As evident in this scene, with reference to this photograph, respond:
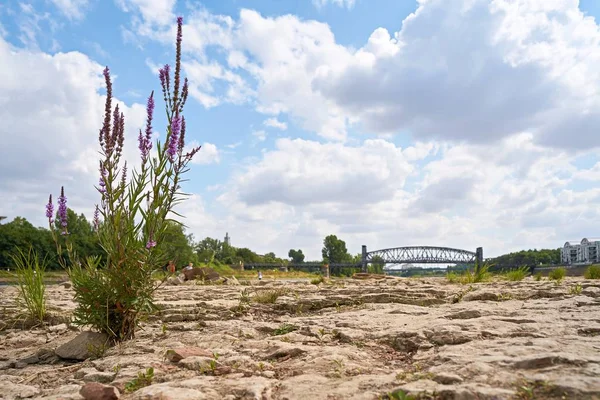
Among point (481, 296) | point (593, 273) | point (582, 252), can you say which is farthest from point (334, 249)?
point (481, 296)

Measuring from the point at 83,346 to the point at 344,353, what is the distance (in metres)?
2.80

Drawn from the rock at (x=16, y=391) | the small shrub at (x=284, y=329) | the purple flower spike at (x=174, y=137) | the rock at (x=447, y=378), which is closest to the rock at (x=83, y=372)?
the rock at (x=16, y=391)

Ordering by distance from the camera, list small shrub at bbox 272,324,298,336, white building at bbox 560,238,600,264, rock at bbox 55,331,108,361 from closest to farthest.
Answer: rock at bbox 55,331,108,361
small shrub at bbox 272,324,298,336
white building at bbox 560,238,600,264

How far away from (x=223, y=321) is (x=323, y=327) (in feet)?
4.87

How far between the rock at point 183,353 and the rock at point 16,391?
106 cm

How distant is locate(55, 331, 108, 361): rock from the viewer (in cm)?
472

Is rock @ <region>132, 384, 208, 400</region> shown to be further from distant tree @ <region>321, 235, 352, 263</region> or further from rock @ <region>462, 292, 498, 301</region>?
distant tree @ <region>321, 235, 352, 263</region>

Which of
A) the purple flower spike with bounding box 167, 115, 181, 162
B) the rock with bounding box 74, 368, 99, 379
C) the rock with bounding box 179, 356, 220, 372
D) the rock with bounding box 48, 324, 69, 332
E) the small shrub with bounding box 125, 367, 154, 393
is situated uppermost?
the purple flower spike with bounding box 167, 115, 181, 162

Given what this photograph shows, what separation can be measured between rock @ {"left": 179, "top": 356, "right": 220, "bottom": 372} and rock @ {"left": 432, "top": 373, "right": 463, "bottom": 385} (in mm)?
1696

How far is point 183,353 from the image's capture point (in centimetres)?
394

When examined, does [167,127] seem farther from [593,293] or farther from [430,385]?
[593,293]

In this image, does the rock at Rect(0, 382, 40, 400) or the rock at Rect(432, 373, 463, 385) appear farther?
the rock at Rect(0, 382, 40, 400)

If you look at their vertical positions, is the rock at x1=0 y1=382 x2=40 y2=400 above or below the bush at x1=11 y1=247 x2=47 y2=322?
below

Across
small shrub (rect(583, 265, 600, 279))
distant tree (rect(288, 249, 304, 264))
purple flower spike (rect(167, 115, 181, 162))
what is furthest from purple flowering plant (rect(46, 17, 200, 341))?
distant tree (rect(288, 249, 304, 264))
